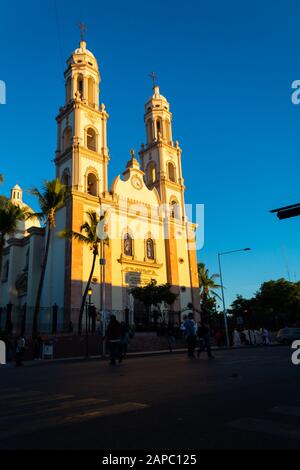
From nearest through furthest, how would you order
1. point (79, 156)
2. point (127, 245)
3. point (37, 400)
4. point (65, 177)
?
1. point (37, 400)
2. point (79, 156)
3. point (65, 177)
4. point (127, 245)

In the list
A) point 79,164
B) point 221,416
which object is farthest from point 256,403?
A: point 79,164

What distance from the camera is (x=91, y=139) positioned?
39.6 meters

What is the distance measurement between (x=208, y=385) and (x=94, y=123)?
36.0m

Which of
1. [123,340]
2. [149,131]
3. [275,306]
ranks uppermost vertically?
[149,131]

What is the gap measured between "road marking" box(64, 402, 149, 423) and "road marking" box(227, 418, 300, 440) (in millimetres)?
1395

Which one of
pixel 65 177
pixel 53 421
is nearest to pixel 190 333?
pixel 53 421

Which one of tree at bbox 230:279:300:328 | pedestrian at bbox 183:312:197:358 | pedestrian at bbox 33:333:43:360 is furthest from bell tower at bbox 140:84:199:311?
pedestrian at bbox 183:312:197:358

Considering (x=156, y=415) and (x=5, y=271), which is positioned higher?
(x=5, y=271)

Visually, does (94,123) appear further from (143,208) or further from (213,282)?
(213,282)

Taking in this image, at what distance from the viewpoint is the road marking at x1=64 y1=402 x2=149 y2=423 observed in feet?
14.1

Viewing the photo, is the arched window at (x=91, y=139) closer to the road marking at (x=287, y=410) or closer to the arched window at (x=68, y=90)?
the arched window at (x=68, y=90)

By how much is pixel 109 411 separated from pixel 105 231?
1073 inches

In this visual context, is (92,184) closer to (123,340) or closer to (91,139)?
(91,139)

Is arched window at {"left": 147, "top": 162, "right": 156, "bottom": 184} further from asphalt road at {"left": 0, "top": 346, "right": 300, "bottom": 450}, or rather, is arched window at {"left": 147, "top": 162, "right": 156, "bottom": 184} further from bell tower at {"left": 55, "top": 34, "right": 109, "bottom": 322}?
asphalt road at {"left": 0, "top": 346, "right": 300, "bottom": 450}
